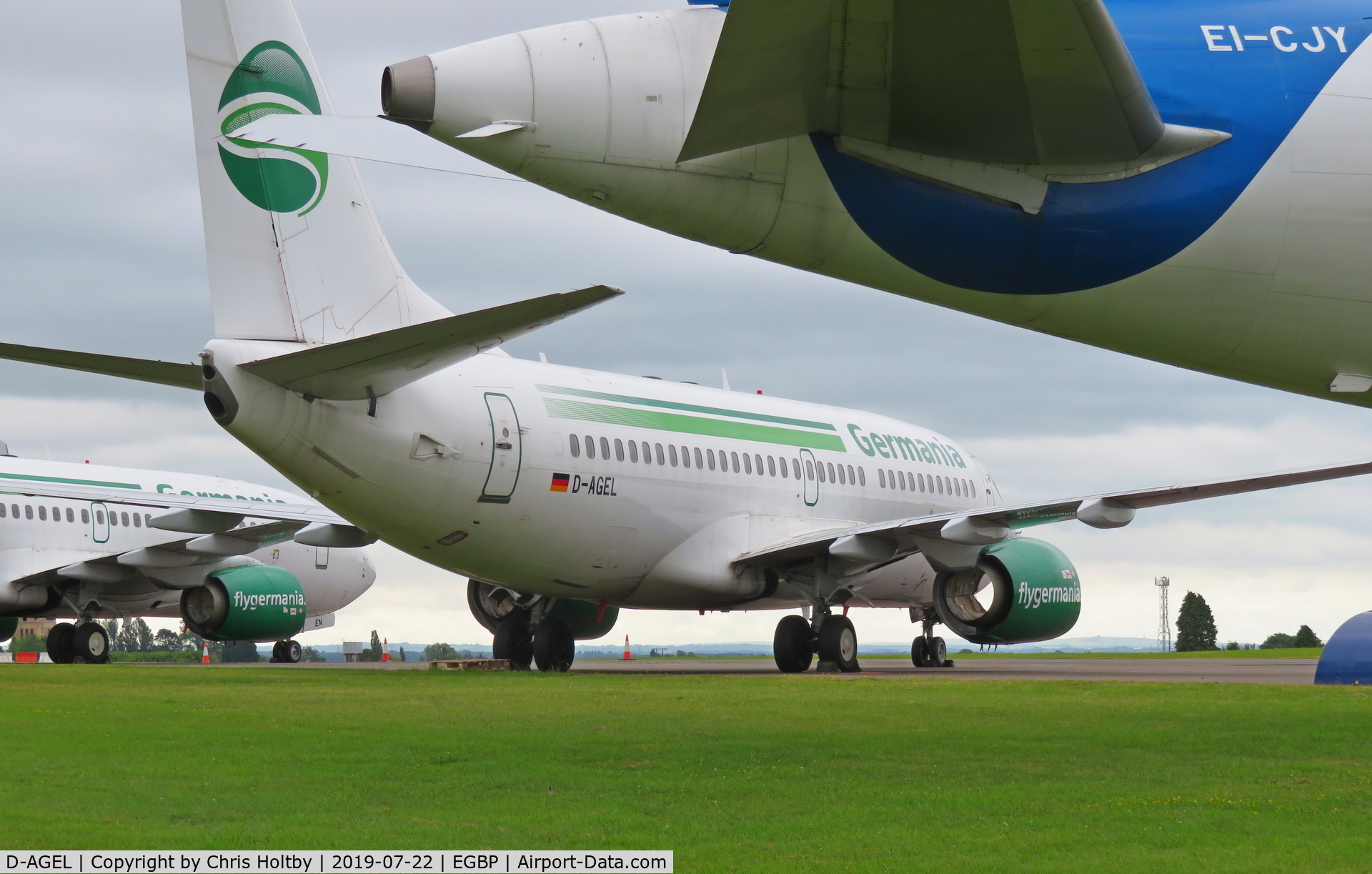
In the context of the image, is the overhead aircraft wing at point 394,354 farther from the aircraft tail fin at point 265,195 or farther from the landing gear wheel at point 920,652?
the landing gear wheel at point 920,652

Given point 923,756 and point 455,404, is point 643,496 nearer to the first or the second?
point 455,404

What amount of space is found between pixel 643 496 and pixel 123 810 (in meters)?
13.0

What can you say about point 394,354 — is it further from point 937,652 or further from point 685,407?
point 937,652

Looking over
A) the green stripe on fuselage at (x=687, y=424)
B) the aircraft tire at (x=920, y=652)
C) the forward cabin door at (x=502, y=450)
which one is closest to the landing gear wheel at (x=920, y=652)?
the aircraft tire at (x=920, y=652)

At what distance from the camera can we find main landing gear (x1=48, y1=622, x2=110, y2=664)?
27422 millimetres

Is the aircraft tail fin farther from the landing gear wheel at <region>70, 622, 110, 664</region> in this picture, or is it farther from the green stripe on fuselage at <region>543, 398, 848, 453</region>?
the landing gear wheel at <region>70, 622, 110, 664</region>

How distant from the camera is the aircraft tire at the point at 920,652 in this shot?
25484mm

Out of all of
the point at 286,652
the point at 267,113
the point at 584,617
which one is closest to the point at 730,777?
the point at 267,113

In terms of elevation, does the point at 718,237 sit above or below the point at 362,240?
below

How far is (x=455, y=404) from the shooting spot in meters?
16.6

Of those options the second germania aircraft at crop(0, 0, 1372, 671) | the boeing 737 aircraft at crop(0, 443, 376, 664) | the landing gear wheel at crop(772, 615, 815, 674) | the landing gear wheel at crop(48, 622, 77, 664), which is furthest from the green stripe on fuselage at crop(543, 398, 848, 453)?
the landing gear wheel at crop(48, 622, 77, 664)

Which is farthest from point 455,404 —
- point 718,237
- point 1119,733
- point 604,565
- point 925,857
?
point 925,857

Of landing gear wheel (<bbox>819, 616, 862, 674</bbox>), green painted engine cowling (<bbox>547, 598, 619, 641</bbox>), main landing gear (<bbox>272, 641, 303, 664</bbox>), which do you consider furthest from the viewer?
main landing gear (<bbox>272, 641, 303, 664</bbox>)

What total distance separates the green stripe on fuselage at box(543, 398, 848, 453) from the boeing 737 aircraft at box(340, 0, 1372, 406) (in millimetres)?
11601
